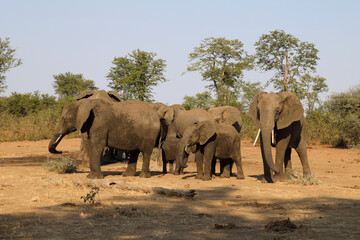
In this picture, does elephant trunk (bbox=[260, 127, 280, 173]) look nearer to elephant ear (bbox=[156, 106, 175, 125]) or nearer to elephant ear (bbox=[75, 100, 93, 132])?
elephant ear (bbox=[75, 100, 93, 132])

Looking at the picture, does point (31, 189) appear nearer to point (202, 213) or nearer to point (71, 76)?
point (202, 213)

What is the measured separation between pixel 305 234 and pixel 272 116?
220 inches

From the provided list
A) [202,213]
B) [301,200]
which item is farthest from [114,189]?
[301,200]

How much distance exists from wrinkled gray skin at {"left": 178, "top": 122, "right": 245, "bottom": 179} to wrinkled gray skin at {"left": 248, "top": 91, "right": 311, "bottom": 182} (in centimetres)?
94

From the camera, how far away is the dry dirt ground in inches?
241

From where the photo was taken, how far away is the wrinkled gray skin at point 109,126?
39.7ft

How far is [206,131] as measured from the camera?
12.5m

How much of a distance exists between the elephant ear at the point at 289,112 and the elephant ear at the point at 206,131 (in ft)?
5.78

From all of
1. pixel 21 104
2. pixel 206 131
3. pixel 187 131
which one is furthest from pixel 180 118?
pixel 21 104

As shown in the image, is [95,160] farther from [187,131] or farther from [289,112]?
[289,112]

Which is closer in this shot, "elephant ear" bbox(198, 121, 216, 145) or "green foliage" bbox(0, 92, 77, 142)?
"elephant ear" bbox(198, 121, 216, 145)

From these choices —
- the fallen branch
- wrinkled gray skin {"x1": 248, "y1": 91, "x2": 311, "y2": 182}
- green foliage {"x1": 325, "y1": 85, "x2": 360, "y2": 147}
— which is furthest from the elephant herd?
green foliage {"x1": 325, "y1": 85, "x2": 360, "y2": 147}

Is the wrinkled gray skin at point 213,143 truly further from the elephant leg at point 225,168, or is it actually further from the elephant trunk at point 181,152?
the elephant leg at point 225,168

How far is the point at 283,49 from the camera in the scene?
52688mm
